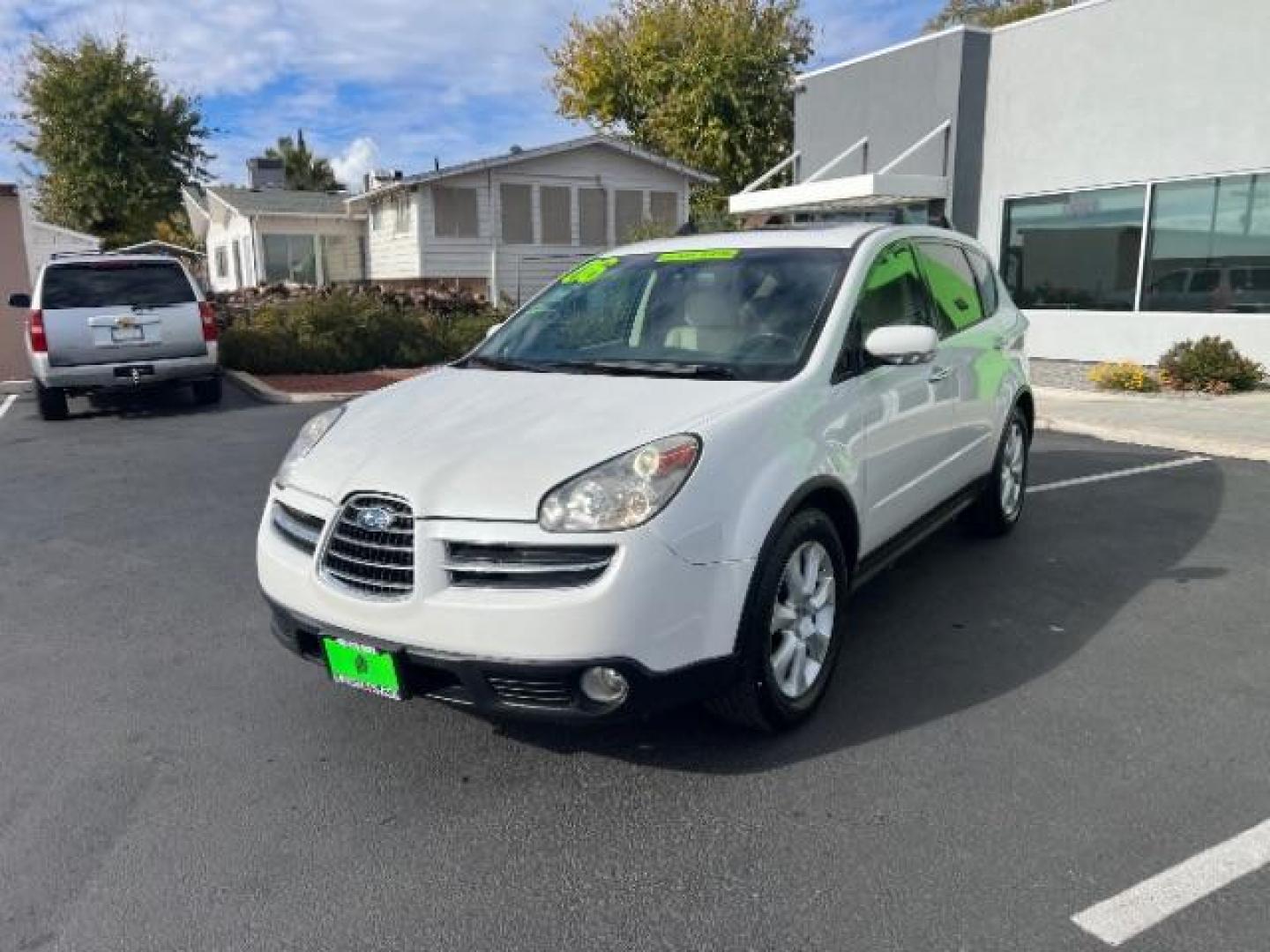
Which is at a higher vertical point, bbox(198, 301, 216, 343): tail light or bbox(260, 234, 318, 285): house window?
bbox(260, 234, 318, 285): house window

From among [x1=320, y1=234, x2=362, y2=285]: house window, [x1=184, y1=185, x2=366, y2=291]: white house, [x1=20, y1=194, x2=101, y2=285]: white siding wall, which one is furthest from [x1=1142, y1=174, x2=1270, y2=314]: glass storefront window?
[x1=320, y1=234, x2=362, y2=285]: house window

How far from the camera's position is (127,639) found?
4316 mm

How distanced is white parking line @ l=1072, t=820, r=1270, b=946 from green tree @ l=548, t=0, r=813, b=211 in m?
27.2

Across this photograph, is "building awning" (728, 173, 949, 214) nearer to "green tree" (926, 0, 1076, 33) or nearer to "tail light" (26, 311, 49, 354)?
"tail light" (26, 311, 49, 354)

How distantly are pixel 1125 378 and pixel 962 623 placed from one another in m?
8.63

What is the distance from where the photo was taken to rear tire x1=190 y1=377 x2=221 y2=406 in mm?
11438

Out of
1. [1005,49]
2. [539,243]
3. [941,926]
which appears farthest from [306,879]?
[539,243]

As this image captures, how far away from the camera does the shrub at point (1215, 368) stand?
35.8 ft

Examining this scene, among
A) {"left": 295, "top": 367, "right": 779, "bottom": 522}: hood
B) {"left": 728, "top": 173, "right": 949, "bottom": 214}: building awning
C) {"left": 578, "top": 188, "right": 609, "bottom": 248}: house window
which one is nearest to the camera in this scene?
{"left": 295, "top": 367, "right": 779, "bottom": 522}: hood

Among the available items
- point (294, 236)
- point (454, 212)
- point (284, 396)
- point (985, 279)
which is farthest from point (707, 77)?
point (985, 279)

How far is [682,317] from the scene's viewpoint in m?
3.99

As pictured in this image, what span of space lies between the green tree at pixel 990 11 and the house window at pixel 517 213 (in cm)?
2290

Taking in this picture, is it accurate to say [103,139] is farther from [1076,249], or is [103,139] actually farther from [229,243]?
[1076,249]

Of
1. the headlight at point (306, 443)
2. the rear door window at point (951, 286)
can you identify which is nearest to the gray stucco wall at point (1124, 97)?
the rear door window at point (951, 286)
